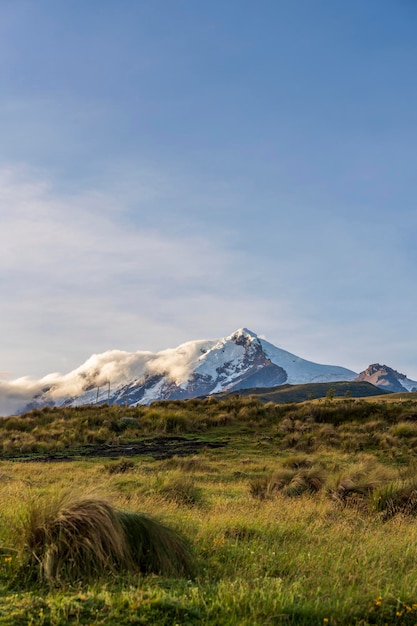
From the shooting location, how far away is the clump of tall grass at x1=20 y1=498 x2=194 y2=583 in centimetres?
689

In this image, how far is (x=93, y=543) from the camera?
7141mm

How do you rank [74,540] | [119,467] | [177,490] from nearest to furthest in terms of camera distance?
[74,540] → [177,490] → [119,467]

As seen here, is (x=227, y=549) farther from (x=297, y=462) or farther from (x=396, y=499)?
(x=297, y=462)

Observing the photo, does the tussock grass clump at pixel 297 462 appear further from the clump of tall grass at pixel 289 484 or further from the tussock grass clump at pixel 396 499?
the tussock grass clump at pixel 396 499

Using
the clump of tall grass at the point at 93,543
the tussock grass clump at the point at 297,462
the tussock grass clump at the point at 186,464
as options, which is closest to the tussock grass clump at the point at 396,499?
the clump of tall grass at the point at 93,543

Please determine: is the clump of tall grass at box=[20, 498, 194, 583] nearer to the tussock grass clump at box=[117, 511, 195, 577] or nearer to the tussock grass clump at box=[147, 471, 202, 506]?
the tussock grass clump at box=[117, 511, 195, 577]

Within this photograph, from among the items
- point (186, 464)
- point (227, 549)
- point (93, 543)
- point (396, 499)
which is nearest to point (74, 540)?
point (93, 543)

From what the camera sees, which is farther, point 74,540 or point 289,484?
point 289,484

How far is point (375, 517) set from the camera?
37.9ft

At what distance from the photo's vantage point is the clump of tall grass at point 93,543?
689 centimetres

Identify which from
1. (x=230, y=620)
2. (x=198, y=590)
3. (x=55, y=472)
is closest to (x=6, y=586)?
(x=198, y=590)

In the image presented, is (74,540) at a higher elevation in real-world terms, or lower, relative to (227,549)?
higher

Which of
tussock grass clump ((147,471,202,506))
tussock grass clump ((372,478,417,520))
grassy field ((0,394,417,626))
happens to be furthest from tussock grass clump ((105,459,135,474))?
tussock grass clump ((372,478,417,520))

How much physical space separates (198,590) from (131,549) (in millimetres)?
1519
